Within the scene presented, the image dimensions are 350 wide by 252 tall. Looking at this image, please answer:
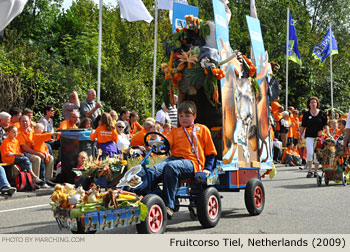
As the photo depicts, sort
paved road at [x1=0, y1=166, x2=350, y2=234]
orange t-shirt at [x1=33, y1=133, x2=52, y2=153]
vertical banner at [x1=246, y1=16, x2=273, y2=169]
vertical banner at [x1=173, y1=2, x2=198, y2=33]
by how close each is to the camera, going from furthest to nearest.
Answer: vertical banner at [x1=173, y1=2, x2=198, y2=33]
orange t-shirt at [x1=33, y1=133, x2=52, y2=153]
vertical banner at [x1=246, y1=16, x2=273, y2=169]
paved road at [x1=0, y1=166, x2=350, y2=234]

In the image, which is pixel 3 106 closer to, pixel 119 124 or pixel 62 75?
pixel 62 75

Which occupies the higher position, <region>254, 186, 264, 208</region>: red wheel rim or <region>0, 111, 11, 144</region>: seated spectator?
<region>0, 111, 11, 144</region>: seated spectator

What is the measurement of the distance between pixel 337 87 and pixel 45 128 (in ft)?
95.5

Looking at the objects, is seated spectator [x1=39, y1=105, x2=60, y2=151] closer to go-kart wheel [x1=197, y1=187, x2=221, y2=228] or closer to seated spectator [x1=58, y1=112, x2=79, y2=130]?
seated spectator [x1=58, y1=112, x2=79, y2=130]

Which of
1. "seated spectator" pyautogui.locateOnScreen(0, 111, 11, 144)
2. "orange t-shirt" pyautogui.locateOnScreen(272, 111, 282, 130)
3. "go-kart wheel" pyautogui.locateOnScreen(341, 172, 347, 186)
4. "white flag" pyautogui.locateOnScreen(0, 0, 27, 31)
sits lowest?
"go-kart wheel" pyautogui.locateOnScreen(341, 172, 347, 186)

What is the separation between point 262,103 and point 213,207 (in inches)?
100

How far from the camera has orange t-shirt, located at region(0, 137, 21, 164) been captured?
1235cm

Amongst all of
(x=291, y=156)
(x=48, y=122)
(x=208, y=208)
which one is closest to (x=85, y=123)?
(x=48, y=122)

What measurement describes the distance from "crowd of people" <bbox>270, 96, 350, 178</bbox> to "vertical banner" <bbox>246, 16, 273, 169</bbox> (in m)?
4.83

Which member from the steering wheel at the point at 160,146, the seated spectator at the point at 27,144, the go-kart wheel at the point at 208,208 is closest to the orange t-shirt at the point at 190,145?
the steering wheel at the point at 160,146

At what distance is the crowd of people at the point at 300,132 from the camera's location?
15.1m

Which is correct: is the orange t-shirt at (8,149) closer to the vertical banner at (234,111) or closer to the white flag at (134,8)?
the vertical banner at (234,111)

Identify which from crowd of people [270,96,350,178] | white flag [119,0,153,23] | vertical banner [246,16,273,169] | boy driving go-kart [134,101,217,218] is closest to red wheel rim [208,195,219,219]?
boy driving go-kart [134,101,217,218]

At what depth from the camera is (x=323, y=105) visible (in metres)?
38.5
